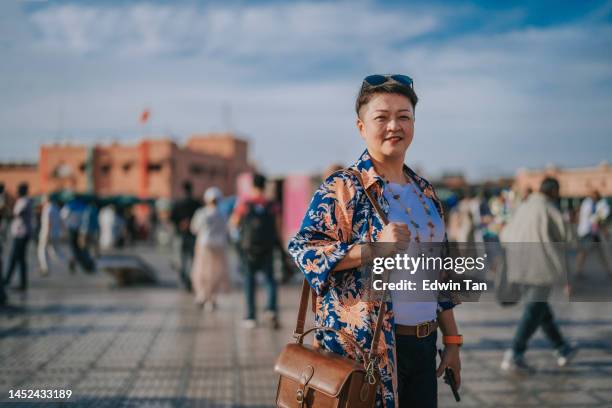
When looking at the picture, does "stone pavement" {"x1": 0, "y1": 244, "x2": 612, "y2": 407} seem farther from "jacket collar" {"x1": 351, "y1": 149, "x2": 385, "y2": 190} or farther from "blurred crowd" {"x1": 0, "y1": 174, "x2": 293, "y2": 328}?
"jacket collar" {"x1": 351, "y1": 149, "x2": 385, "y2": 190}

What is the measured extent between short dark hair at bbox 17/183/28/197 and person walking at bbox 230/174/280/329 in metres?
4.25

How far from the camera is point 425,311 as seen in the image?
214 cm

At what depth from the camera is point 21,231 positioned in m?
9.92

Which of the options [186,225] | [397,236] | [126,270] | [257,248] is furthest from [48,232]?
[397,236]

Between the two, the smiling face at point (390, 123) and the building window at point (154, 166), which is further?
→ the building window at point (154, 166)

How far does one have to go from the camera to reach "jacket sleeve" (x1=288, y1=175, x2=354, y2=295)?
191 cm

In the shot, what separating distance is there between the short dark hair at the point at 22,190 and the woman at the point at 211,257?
3.01 metres

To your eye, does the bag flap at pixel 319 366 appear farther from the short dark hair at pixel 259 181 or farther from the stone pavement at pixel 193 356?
the short dark hair at pixel 259 181

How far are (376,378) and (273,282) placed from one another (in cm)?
555

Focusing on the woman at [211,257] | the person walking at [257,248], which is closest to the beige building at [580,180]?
the person walking at [257,248]

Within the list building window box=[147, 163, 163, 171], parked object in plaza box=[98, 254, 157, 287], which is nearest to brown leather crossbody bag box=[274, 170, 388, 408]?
parked object in plaza box=[98, 254, 157, 287]

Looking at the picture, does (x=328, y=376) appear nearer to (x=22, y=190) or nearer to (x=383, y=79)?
(x=383, y=79)

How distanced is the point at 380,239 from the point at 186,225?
8.86m

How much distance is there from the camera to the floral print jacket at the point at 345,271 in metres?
1.93
